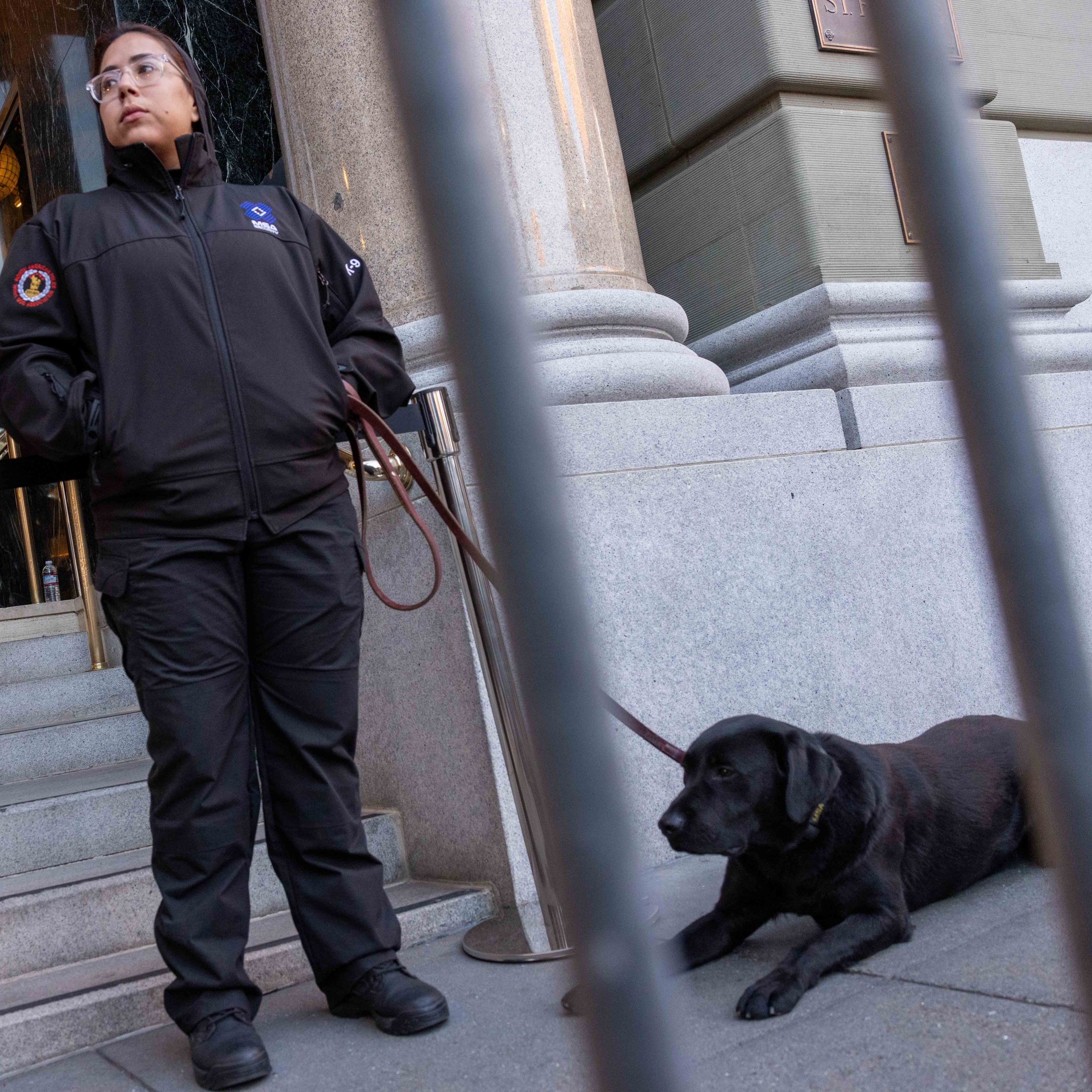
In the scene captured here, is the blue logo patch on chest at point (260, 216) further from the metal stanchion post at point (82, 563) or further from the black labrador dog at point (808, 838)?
the metal stanchion post at point (82, 563)

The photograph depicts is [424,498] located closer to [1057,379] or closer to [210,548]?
[210,548]

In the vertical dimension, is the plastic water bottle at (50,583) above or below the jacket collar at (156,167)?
below

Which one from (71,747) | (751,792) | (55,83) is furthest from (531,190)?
(55,83)

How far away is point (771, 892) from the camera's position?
2494mm

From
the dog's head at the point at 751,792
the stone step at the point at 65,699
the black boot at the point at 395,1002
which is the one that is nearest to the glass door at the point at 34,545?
the stone step at the point at 65,699

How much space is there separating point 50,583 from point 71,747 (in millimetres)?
2295

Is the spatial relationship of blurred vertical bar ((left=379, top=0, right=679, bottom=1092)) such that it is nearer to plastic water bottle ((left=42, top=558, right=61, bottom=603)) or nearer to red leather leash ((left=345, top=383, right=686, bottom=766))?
red leather leash ((left=345, top=383, right=686, bottom=766))

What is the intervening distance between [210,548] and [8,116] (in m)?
5.78

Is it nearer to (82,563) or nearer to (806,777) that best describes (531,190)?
(806,777)

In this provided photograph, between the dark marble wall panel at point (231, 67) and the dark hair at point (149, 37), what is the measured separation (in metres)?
2.04

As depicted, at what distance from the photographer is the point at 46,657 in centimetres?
509

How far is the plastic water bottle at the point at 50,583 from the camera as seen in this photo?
6051 mm

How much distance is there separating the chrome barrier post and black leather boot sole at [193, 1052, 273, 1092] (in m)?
0.70

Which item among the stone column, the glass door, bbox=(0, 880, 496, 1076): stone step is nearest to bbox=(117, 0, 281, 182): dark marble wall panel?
the stone column
